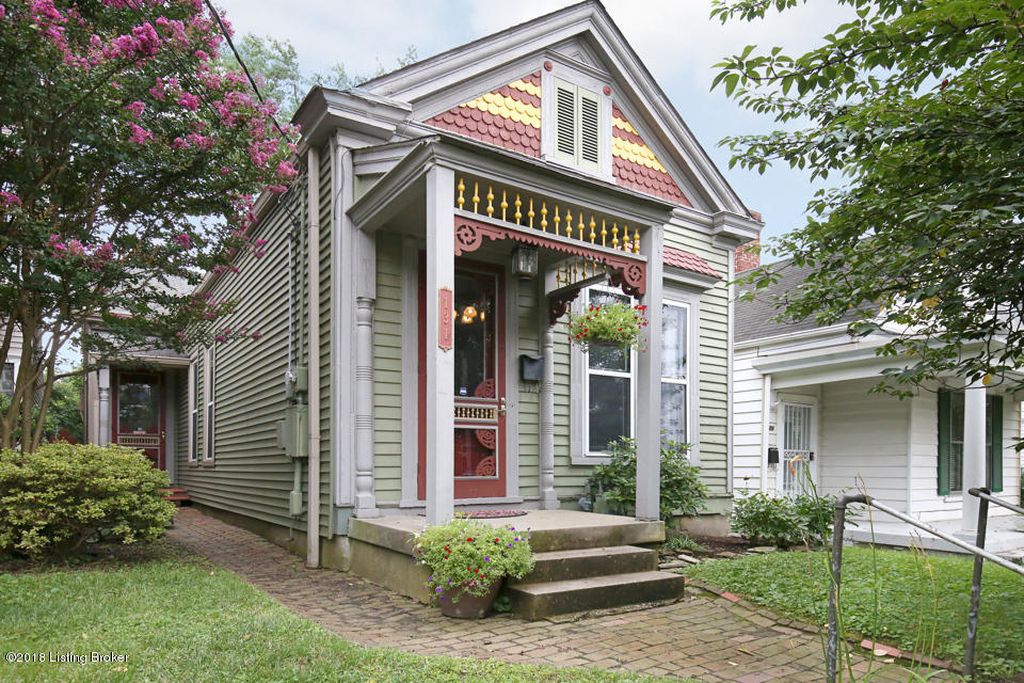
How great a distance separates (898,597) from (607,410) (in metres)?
3.70

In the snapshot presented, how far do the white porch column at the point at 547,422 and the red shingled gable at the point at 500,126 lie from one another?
1.70 m

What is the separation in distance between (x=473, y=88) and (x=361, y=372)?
3.37 meters

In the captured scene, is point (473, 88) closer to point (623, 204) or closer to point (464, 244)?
point (623, 204)

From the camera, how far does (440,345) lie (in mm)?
5086

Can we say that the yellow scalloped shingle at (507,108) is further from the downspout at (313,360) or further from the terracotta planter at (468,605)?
the terracotta planter at (468,605)

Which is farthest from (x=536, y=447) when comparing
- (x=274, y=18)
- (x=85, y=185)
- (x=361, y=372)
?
(x=274, y=18)

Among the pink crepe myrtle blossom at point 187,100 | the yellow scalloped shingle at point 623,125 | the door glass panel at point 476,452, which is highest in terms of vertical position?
the yellow scalloped shingle at point 623,125

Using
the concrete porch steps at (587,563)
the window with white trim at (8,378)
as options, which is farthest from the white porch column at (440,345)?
the window with white trim at (8,378)

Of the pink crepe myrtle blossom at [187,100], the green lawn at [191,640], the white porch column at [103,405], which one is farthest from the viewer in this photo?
the white porch column at [103,405]

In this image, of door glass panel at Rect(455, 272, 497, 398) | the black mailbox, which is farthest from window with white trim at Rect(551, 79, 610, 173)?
the black mailbox

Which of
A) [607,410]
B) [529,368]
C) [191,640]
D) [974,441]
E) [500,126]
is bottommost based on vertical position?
[191,640]

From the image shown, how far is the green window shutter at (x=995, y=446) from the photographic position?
12797mm

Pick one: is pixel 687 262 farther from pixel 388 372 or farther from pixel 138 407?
pixel 138 407

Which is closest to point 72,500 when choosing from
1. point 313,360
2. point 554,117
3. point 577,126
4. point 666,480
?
point 313,360
